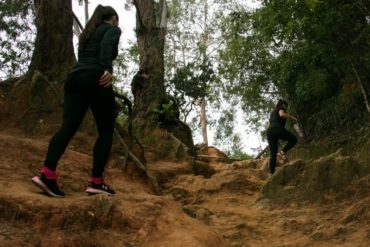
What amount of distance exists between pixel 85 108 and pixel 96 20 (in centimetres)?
79

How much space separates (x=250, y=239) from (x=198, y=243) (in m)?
1.39

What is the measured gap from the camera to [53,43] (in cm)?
639

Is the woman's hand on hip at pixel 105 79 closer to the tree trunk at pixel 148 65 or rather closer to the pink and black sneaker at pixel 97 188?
the pink and black sneaker at pixel 97 188

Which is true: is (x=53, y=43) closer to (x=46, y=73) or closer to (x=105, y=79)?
(x=46, y=73)

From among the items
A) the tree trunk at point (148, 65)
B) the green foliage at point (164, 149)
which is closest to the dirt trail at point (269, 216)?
the green foliage at point (164, 149)

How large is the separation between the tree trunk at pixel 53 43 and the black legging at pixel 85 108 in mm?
2430

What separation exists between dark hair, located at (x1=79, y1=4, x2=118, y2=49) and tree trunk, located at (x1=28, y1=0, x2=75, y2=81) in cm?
230

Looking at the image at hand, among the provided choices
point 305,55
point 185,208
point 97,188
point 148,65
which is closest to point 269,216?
point 185,208

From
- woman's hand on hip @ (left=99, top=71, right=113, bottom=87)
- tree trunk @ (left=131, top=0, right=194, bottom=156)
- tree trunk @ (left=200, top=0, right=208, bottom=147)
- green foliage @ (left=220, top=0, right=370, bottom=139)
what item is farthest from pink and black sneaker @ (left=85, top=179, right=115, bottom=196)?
tree trunk @ (left=200, top=0, right=208, bottom=147)

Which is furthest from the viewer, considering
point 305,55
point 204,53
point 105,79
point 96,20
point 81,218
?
point 204,53

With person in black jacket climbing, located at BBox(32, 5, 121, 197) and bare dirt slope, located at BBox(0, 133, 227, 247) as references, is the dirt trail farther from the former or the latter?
person in black jacket climbing, located at BBox(32, 5, 121, 197)

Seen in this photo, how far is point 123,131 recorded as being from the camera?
670cm

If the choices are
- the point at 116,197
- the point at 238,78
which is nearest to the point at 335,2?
the point at 116,197

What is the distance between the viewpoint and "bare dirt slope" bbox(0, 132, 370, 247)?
3.31 meters
